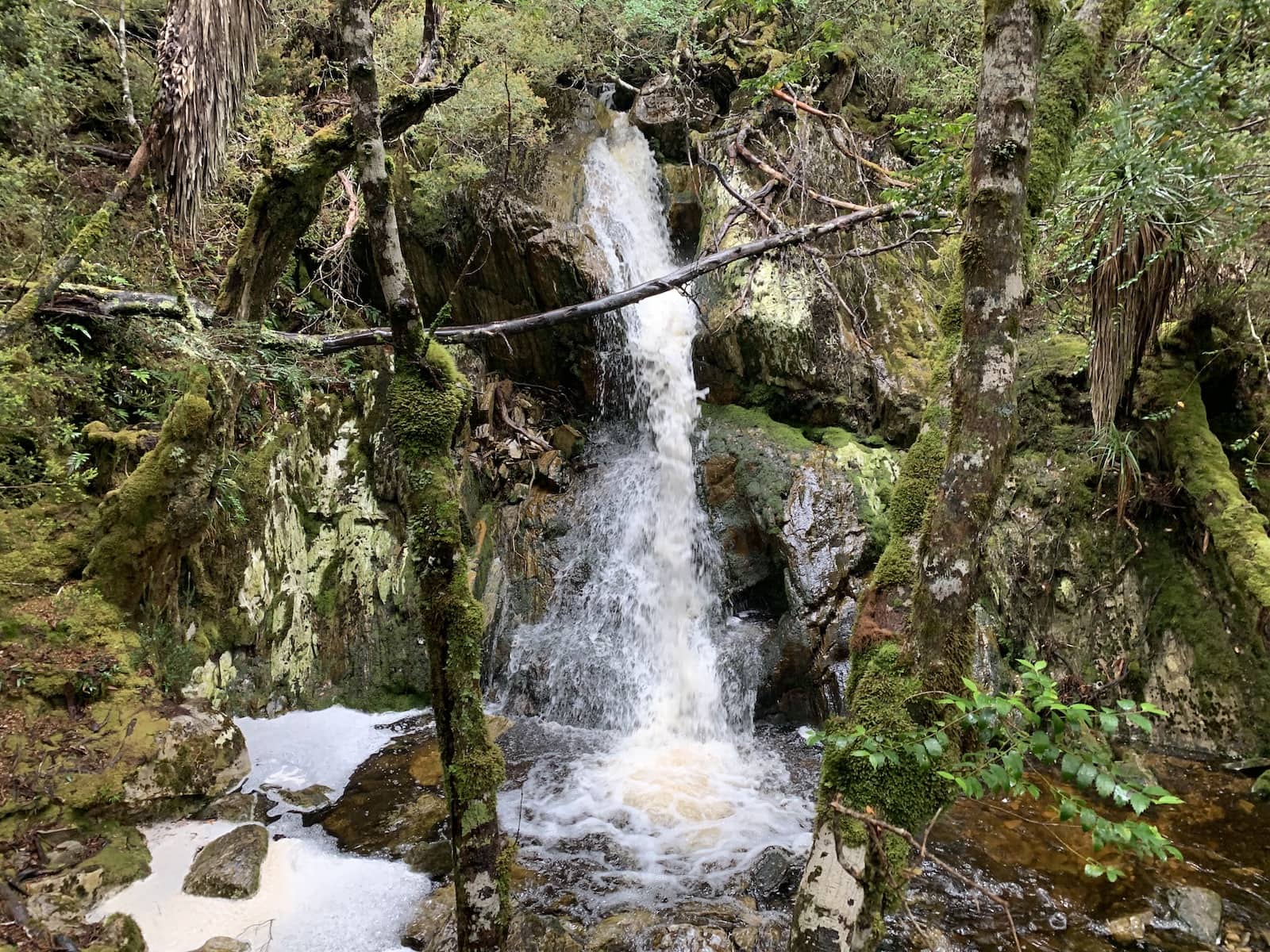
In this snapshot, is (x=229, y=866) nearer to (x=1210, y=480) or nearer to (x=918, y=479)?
(x=918, y=479)

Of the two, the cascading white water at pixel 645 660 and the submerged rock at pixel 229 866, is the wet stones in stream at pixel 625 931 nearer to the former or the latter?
the cascading white water at pixel 645 660

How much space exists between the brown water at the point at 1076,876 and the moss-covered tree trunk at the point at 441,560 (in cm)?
277

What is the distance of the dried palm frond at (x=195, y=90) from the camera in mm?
3918

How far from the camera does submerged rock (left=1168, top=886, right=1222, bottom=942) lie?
3.89 metres

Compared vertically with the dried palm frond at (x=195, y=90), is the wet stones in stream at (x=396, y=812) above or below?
below

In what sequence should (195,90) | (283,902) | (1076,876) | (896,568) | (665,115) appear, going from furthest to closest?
(665,115) → (1076,876) → (283,902) → (195,90) → (896,568)

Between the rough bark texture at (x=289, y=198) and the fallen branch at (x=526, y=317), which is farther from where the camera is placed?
the rough bark texture at (x=289, y=198)

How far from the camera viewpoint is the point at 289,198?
163 inches

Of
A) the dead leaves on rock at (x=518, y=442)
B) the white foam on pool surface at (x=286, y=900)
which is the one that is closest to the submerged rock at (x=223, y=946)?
the white foam on pool surface at (x=286, y=900)

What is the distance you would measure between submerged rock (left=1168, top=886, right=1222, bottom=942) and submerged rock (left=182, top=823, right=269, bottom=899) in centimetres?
582

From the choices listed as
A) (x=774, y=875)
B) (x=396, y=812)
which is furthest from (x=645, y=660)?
(x=774, y=875)

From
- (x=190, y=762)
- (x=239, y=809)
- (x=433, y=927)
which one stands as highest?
(x=190, y=762)

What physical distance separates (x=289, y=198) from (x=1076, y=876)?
6947 mm

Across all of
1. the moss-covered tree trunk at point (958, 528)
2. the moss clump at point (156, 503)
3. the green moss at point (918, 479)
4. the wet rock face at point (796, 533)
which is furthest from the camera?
the wet rock face at point (796, 533)
